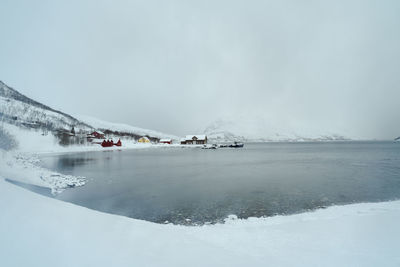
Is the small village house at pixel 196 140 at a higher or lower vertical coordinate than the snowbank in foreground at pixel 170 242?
higher

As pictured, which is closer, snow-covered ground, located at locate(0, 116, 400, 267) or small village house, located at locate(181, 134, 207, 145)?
snow-covered ground, located at locate(0, 116, 400, 267)

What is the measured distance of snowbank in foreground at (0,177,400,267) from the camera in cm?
407

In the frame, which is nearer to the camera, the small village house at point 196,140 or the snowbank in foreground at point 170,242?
the snowbank in foreground at point 170,242

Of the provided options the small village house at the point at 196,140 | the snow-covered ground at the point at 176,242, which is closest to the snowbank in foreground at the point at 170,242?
the snow-covered ground at the point at 176,242

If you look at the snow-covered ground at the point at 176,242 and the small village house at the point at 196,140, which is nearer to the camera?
the snow-covered ground at the point at 176,242

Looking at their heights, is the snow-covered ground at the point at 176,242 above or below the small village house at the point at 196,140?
below

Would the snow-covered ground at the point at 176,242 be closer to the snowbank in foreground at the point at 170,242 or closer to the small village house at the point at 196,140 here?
the snowbank in foreground at the point at 170,242

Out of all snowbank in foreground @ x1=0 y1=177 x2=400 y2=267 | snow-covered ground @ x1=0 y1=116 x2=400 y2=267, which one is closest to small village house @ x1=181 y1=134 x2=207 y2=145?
snow-covered ground @ x1=0 y1=116 x2=400 y2=267

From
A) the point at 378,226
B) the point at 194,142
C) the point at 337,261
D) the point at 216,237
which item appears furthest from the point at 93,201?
the point at 194,142

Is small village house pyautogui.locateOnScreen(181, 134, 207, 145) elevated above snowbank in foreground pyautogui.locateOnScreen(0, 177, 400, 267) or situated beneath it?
elevated above

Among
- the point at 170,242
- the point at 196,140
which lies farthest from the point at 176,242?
the point at 196,140

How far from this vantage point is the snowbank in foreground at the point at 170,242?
407 centimetres

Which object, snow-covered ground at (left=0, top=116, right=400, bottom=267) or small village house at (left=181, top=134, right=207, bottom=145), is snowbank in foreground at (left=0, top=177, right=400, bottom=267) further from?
small village house at (left=181, top=134, right=207, bottom=145)

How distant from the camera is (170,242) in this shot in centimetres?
558
